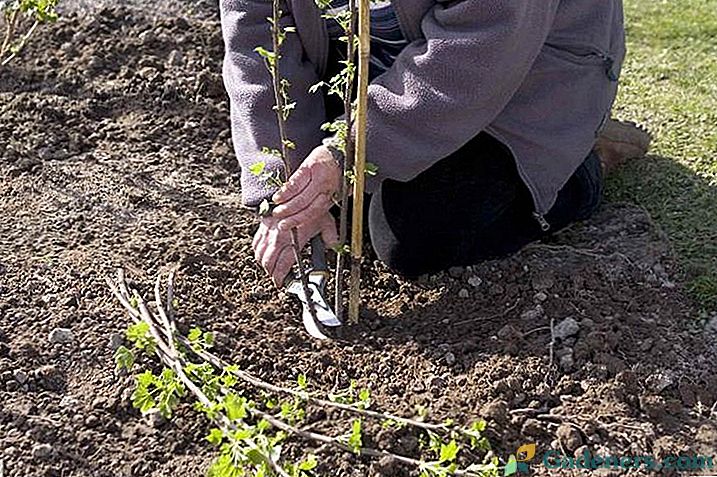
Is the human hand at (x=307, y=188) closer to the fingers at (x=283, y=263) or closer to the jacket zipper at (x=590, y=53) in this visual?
the fingers at (x=283, y=263)

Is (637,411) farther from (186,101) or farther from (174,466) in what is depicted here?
(186,101)

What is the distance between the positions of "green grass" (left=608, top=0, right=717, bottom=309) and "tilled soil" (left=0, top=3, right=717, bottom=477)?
0.34 ft

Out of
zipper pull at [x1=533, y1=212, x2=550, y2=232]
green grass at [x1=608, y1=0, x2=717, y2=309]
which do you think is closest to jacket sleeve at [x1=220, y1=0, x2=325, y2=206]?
zipper pull at [x1=533, y1=212, x2=550, y2=232]

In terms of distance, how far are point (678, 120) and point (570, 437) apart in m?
1.72

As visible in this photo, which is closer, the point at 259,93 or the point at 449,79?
the point at 449,79

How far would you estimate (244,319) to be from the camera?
8.81ft

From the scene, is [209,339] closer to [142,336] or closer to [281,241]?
[142,336]

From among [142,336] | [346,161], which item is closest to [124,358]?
[142,336]

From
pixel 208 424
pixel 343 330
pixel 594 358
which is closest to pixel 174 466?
pixel 208 424

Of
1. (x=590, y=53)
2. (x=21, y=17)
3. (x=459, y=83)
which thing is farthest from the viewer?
(x=21, y=17)

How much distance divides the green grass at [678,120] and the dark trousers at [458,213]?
14.8 inches

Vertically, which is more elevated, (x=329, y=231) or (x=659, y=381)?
(x=329, y=231)

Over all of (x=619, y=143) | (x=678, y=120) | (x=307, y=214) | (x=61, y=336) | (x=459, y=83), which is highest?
(x=459, y=83)

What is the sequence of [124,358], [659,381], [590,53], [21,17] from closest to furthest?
[124,358] < [659,381] < [590,53] < [21,17]
